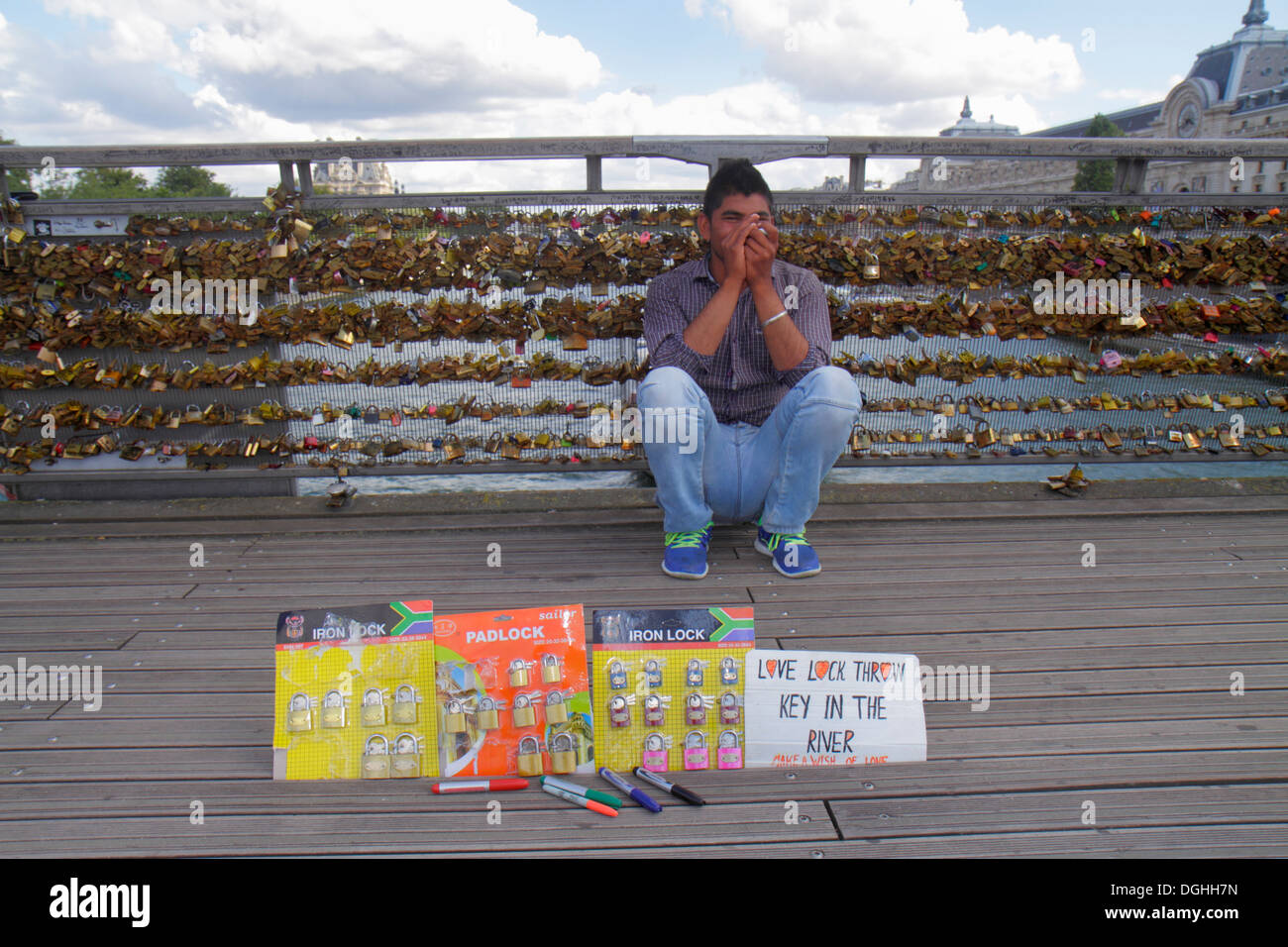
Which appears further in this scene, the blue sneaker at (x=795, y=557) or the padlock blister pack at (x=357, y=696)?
the blue sneaker at (x=795, y=557)

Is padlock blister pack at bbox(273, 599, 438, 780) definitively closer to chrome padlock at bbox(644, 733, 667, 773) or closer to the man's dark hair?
chrome padlock at bbox(644, 733, 667, 773)

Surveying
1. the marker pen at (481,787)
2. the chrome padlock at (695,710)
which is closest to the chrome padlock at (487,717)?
the marker pen at (481,787)

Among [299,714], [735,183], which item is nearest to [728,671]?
[299,714]

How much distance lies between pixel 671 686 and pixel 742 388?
1.72m

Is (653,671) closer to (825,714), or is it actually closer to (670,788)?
(670,788)

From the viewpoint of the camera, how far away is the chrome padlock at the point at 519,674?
206 centimetres

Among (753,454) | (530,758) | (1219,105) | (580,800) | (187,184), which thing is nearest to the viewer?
(580,800)

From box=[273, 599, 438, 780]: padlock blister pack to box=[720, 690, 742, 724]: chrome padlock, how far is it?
2.55ft

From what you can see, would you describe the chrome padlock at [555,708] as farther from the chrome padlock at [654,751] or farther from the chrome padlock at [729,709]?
the chrome padlock at [729,709]

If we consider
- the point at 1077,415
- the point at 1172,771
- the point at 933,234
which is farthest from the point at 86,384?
the point at 1077,415

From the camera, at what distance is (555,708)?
6.75 ft

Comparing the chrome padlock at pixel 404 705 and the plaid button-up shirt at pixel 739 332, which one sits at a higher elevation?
the plaid button-up shirt at pixel 739 332

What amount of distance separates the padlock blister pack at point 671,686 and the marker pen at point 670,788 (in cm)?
3

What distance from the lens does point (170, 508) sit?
14.0 feet
